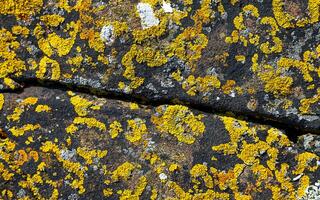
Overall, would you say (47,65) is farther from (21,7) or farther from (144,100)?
(144,100)

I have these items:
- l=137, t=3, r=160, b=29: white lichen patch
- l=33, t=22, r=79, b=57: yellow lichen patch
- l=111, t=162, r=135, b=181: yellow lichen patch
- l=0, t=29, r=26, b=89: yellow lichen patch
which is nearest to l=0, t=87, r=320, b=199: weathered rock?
l=111, t=162, r=135, b=181: yellow lichen patch

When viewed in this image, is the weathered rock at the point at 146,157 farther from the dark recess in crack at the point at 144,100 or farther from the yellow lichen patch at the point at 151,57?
the yellow lichen patch at the point at 151,57

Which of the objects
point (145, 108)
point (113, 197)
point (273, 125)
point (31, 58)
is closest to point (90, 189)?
point (113, 197)

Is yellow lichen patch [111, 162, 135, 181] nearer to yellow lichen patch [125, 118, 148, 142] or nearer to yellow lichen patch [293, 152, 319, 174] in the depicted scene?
yellow lichen patch [125, 118, 148, 142]

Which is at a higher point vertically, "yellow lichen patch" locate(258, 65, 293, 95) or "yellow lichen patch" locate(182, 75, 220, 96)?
"yellow lichen patch" locate(258, 65, 293, 95)

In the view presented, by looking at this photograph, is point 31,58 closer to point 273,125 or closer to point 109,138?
point 109,138

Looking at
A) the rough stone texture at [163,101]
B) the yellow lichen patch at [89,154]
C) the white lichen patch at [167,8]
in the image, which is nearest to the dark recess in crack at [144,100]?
the rough stone texture at [163,101]
